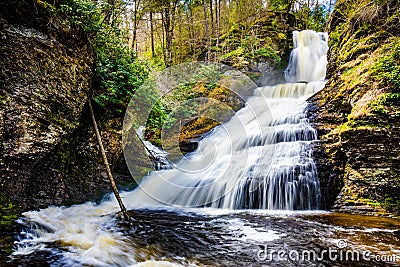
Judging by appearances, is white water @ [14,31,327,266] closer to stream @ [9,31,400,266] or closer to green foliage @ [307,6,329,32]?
stream @ [9,31,400,266]

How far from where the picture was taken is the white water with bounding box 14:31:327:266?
4.15 metres

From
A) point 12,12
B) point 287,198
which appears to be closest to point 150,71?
point 12,12

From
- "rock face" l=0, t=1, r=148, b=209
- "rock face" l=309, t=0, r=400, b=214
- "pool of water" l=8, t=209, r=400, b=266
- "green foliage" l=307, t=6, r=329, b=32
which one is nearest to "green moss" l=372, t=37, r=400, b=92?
"rock face" l=309, t=0, r=400, b=214

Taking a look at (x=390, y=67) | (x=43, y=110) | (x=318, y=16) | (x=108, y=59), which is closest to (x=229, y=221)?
(x=43, y=110)

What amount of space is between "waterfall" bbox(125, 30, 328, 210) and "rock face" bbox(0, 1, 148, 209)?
2.15 m

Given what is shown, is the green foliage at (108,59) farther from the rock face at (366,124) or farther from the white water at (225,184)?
the rock face at (366,124)

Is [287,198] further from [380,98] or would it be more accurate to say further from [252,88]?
[252,88]

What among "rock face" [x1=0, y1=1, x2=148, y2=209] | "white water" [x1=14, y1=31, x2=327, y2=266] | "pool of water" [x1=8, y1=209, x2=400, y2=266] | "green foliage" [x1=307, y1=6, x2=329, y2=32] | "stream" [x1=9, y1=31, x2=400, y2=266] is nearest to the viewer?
"pool of water" [x1=8, y1=209, x2=400, y2=266]

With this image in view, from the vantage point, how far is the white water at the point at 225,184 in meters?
4.15

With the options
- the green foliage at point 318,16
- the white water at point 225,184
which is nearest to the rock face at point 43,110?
the white water at point 225,184

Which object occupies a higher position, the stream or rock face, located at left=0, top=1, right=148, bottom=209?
rock face, located at left=0, top=1, right=148, bottom=209

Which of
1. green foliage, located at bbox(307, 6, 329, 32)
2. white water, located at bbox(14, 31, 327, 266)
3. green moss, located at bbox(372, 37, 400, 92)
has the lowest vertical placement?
white water, located at bbox(14, 31, 327, 266)

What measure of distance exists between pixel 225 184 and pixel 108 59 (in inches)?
191

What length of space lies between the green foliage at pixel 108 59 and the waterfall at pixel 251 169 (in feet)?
9.36
